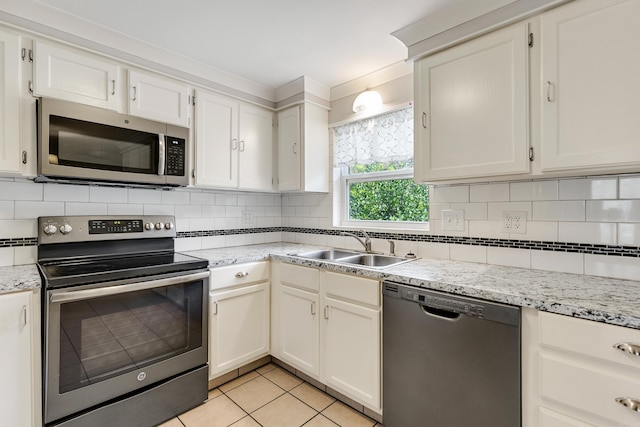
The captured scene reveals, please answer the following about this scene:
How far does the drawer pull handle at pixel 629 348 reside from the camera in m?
0.94

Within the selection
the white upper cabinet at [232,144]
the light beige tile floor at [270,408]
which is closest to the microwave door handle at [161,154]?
the white upper cabinet at [232,144]

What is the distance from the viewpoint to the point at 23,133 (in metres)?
1.56

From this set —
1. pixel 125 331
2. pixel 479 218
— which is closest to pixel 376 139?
pixel 479 218

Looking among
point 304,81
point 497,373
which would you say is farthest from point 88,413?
point 304,81

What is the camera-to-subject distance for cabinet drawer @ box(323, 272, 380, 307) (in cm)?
164

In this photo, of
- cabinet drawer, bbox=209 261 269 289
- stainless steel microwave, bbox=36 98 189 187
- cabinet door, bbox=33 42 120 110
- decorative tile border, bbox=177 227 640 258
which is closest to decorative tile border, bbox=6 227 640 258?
decorative tile border, bbox=177 227 640 258

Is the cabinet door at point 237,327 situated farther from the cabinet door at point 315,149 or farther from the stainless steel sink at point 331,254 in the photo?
the cabinet door at point 315,149

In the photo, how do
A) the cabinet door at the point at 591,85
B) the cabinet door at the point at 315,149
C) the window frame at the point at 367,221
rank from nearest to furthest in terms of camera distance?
1. the cabinet door at the point at 591,85
2. the window frame at the point at 367,221
3. the cabinet door at the point at 315,149

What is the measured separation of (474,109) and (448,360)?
4.01ft

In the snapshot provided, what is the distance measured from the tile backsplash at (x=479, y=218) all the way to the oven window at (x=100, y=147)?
14.2 inches

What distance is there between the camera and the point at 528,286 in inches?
51.2

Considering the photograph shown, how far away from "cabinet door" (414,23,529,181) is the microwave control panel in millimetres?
1537

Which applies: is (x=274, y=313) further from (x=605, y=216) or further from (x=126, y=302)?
(x=605, y=216)

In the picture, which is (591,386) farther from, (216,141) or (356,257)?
(216,141)
